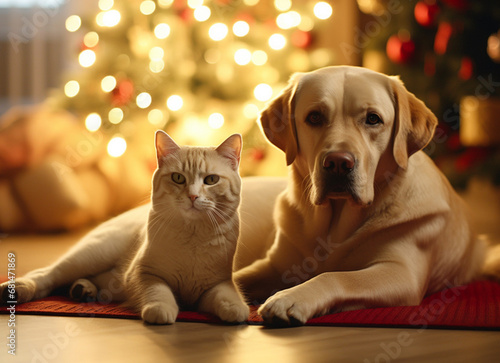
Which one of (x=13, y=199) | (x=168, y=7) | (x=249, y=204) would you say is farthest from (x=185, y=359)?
(x=168, y=7)

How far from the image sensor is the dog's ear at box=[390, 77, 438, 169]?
→ 191cm

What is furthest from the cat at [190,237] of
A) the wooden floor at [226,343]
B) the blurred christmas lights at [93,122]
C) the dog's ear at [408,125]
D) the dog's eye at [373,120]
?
the blurred christmas lights at [93,122]

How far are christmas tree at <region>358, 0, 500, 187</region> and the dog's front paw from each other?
2.72 m

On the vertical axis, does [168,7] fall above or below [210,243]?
above

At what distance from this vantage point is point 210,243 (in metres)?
1.71

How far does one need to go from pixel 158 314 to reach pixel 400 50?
332 centimetres

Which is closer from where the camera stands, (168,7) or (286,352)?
(286,352)

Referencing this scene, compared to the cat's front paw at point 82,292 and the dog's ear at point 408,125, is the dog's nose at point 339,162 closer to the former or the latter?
the dog's ear at point 408,125

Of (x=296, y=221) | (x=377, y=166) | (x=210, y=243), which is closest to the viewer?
(x=210, y=243)

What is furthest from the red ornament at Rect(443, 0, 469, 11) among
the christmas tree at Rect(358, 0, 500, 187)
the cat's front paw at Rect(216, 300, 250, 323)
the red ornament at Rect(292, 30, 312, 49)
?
the cat's front paw at Rect(216, 300, 250, 323)

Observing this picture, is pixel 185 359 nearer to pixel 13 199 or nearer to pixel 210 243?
pixel 210 243

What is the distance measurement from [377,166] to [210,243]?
59 centimetres

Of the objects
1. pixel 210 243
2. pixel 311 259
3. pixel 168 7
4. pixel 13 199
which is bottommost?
pixel 13 199

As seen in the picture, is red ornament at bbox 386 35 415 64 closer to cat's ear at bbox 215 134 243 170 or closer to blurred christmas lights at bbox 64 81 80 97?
blurred christmas lights at bbox 64 81 80 97
